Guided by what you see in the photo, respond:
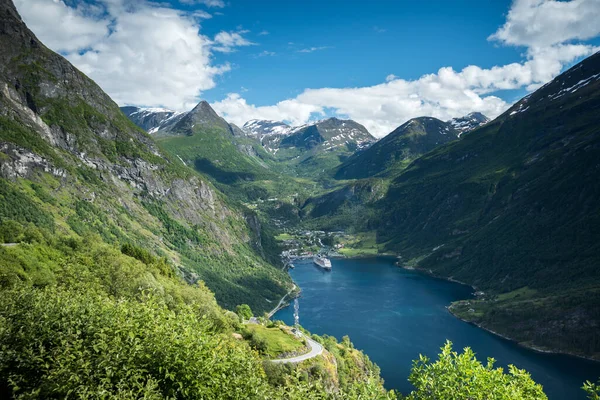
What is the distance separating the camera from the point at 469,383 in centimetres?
2606

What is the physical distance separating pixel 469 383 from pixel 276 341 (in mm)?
55971

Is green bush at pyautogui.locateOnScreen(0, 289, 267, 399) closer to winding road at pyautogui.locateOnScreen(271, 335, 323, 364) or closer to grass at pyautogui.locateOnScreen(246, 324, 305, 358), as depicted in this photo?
winding road at pyautogui.locateOnScreen(271, 335, 323, 364)

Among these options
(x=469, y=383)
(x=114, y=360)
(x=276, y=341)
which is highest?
(x=114, y=360)

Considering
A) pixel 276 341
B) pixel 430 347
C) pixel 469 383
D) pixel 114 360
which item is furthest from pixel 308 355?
pixel 430 347

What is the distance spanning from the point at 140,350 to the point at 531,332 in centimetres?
19002

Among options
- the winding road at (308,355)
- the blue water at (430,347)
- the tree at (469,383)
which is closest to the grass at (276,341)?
the winding road at (308,355)

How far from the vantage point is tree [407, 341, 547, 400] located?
2498 centimetres

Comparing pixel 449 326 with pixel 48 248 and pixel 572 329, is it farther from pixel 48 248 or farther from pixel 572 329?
pixel 48 248

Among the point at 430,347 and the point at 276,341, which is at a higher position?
the point at 276,341

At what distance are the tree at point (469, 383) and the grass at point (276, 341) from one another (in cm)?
4536

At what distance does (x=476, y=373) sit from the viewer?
25.4m

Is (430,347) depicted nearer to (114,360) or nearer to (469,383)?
(469,383)

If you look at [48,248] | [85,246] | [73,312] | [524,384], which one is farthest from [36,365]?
[85,246]

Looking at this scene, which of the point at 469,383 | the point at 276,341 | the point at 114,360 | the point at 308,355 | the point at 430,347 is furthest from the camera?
the point at 430,347
